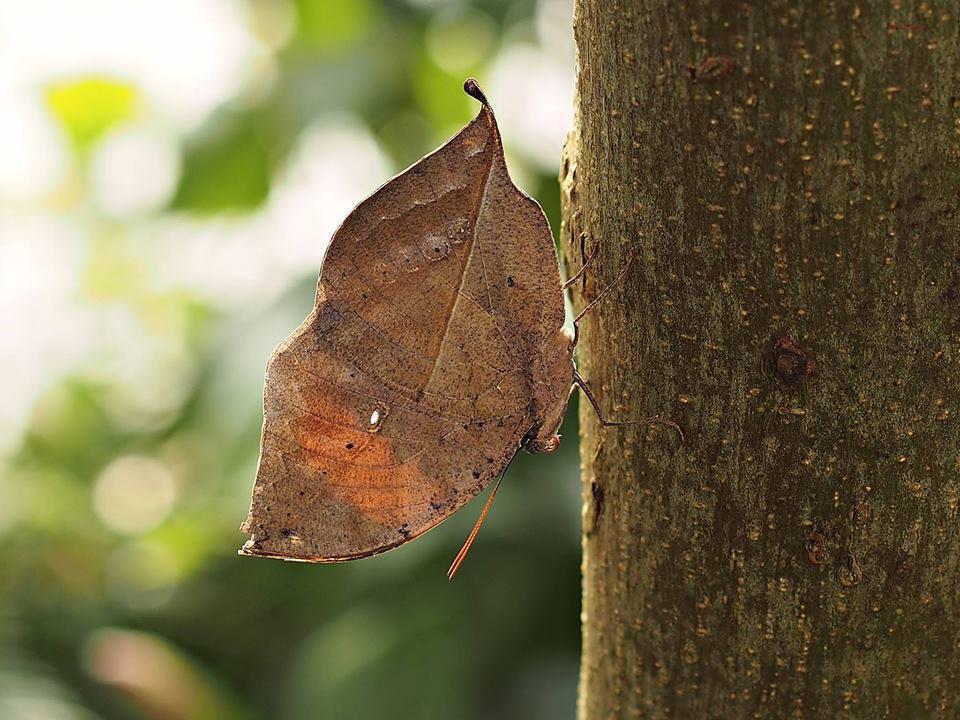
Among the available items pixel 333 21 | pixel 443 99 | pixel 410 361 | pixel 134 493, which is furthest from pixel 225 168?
pixel 410 361

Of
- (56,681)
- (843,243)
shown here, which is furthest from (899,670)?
(56,681)

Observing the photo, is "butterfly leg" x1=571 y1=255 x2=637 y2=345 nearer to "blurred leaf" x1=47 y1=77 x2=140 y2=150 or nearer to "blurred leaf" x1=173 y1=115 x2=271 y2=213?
"blurred leaf" x1=173 y1=115 x2=271 y2=213

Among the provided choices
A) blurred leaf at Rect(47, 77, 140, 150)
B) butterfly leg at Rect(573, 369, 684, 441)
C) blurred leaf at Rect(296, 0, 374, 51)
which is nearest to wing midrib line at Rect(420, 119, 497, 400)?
butterfly leg at Rect(573, 369, 684, 441)

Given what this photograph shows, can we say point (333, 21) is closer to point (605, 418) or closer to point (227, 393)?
point (227, 393)

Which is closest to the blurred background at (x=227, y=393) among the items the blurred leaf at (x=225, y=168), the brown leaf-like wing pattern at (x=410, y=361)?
the blurred leaf at (x=225, y=168)

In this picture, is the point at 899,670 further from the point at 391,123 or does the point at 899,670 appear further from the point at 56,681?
the point at 56,681

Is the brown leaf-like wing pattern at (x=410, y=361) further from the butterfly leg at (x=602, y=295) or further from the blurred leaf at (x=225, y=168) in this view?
the blurred leaf at (x=225, y=168)

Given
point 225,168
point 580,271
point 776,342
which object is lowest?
point 776,342
